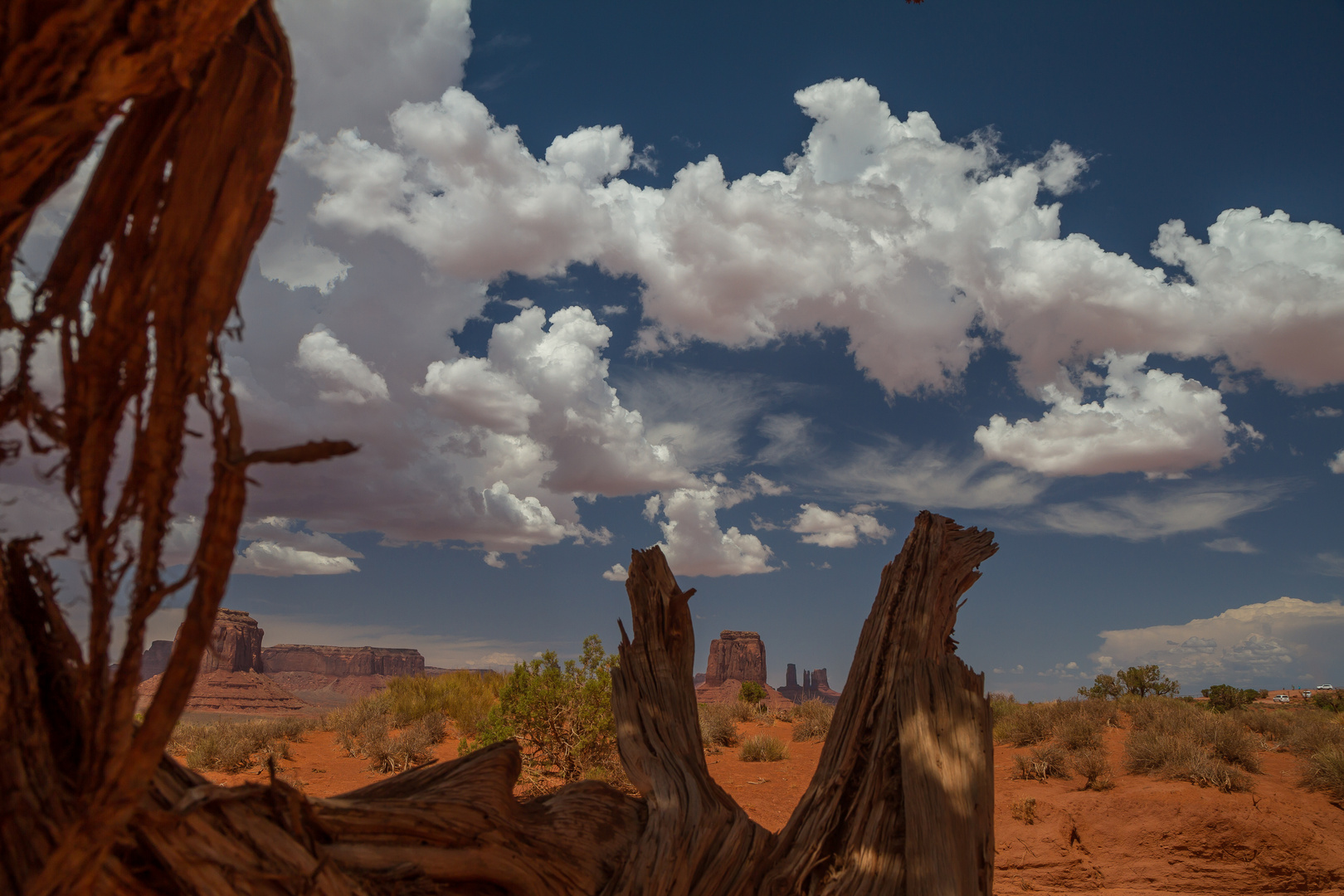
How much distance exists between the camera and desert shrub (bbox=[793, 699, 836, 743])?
1961cm

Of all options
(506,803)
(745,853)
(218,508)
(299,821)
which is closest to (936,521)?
(745,853)

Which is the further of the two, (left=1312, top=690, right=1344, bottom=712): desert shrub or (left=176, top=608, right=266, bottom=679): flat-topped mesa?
(left=176, top=608, right=266, bottom=679): flat-topped mesa

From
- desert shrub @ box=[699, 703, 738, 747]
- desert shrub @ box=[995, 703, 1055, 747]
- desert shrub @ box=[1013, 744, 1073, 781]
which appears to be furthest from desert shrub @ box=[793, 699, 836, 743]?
desert shrub @ box=[1013, 744, 1073, 781]

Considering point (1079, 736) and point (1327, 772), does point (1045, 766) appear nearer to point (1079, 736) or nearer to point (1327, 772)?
point (1079, 736)

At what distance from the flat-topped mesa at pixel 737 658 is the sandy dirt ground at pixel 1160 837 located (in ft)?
323

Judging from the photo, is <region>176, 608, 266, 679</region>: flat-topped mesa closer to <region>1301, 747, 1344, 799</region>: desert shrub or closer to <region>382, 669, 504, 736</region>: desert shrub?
<region>382, 669, 504, 736</region>: desert shrub

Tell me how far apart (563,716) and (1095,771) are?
904 centimetres

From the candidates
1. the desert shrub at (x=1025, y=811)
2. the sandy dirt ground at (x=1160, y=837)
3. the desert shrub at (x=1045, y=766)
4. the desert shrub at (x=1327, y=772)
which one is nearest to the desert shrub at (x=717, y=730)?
the sandy dirt ground at (x=1160, y=837)

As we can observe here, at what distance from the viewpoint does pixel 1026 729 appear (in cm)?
1677

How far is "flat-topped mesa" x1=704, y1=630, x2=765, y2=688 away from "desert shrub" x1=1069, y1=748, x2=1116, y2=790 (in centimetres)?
9733

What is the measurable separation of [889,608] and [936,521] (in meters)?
0.69

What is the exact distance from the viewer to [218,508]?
4.74ft

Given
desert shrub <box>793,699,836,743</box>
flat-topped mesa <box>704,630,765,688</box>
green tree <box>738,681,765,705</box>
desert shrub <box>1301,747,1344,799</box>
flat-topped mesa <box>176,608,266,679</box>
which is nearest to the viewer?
desert shrub <box>1301,747,1344,799</box>

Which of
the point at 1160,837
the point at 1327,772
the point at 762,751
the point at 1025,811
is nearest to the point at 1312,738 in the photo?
the point at 1327,772
